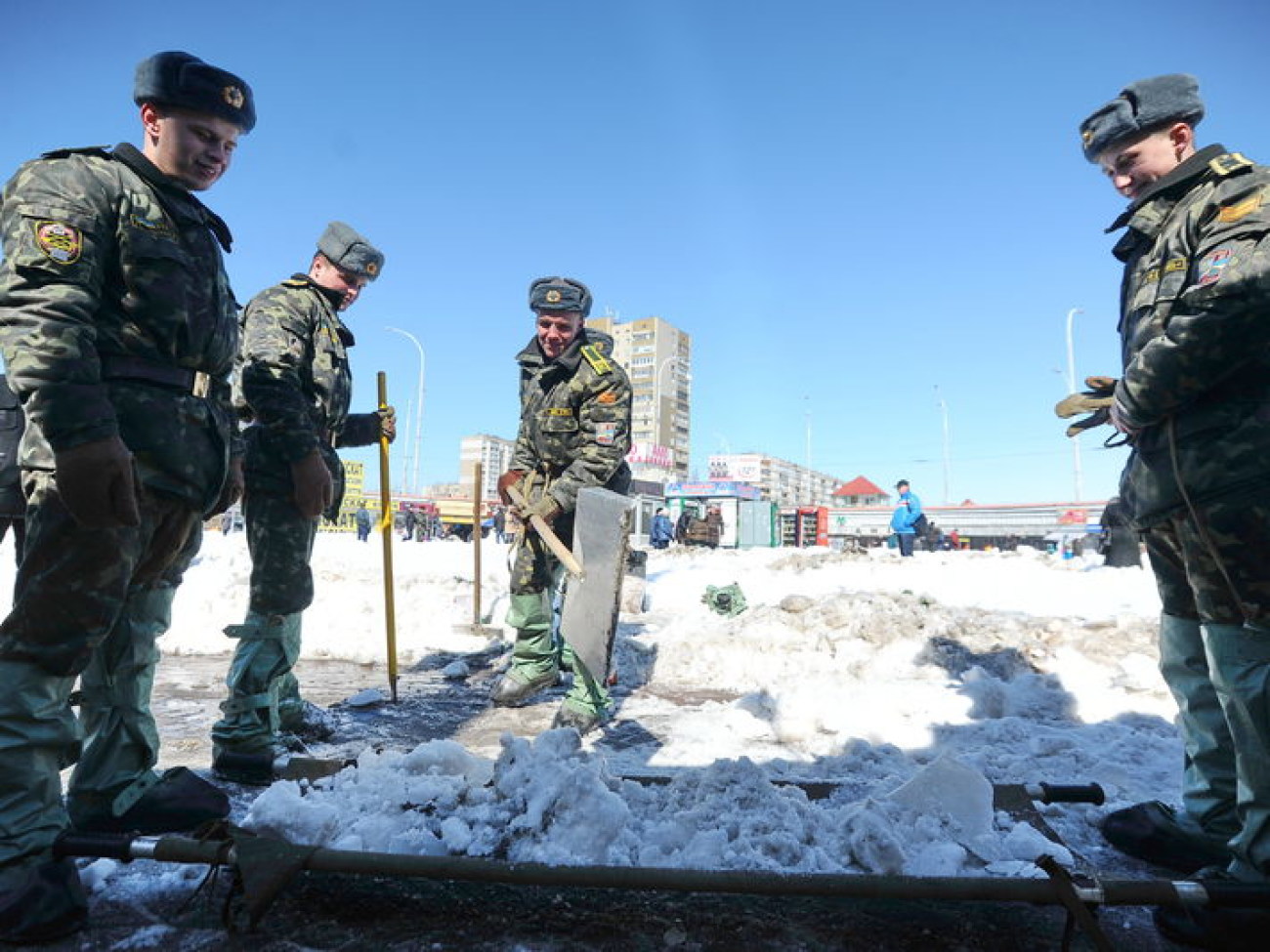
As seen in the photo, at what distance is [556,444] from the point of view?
185 inches

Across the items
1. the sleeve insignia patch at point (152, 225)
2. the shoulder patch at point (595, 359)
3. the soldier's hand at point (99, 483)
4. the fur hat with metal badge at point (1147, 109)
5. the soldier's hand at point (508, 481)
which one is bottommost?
the soldier's hand at point (99, 483)

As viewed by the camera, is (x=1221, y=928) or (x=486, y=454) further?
(x=486, y=454)

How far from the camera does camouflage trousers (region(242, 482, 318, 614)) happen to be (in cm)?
315

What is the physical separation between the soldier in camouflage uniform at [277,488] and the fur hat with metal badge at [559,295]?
1.42 m

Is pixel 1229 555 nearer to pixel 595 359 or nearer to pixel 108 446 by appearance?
pixel 108 446

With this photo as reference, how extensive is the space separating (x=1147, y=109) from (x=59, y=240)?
3323mm

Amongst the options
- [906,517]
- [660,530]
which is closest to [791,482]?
[660,530]

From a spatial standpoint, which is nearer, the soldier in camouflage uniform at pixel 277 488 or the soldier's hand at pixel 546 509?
the soldier in camouflage uniform at pixel 277 488

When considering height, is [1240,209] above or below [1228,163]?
below

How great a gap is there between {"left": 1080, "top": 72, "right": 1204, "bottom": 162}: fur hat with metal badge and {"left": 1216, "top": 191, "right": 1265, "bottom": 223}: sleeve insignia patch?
1.67ft

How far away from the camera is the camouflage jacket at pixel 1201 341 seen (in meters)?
1.83

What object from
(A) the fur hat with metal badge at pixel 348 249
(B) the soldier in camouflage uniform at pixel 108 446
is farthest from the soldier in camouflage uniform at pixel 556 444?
(B) the soldier in camouflage uniform at pixel 108 446

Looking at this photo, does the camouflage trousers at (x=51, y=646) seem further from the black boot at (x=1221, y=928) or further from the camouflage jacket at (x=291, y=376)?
the black boot at (x=1221, y=928)

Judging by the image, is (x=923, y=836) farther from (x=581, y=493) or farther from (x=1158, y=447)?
(x=581, y=493)
